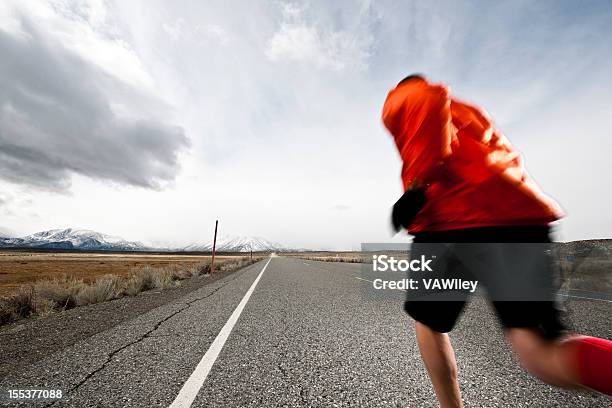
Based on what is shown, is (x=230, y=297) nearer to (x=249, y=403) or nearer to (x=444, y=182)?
(x=249, y=403)

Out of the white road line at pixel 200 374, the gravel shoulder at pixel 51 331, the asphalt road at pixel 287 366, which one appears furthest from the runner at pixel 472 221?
the gravel shoulder at pixel 51 331

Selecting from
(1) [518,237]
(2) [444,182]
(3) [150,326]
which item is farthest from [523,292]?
(3) [150,326]

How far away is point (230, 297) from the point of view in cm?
702

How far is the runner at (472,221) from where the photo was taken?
110 centimetres

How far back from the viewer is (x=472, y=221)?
4.19ft

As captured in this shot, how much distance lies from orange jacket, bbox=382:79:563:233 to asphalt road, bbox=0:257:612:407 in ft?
4.78

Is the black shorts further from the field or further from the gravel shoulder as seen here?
the field

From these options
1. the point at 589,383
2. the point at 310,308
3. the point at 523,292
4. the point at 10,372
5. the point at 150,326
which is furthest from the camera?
the point at 310,308

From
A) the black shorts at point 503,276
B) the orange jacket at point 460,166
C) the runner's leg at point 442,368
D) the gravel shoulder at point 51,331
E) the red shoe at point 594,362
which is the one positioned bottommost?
the gravel shoulder at point 51,331

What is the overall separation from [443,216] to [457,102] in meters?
0.53

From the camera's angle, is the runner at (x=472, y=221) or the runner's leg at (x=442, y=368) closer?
the runner at (x=472, y=221)

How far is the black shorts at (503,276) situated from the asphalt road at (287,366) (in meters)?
1.06

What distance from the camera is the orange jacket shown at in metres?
1.21

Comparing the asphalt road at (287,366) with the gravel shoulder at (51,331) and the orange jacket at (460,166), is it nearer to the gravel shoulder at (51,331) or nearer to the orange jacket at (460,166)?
the gravel shoulder at (51,331)
